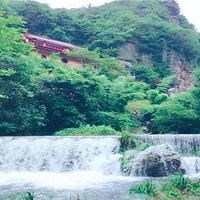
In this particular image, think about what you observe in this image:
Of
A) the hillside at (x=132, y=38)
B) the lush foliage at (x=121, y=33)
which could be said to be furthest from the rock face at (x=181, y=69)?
the lush foliage at (x=121, y=33)

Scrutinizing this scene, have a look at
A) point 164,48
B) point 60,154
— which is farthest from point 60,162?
point 164,48

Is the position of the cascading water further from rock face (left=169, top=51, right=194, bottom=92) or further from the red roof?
rock face (left=169, top=51, right=194, bottom=92)

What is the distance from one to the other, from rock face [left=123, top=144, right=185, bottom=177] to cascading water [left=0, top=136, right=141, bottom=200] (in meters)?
0.58

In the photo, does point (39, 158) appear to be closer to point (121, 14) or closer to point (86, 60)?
point (86, 60)

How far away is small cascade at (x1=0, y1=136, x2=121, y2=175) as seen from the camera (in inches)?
532

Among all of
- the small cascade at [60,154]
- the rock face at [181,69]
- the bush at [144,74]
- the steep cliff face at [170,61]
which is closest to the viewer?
the small cascade at [60,154]

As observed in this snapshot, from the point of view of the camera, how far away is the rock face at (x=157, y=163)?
434 inches

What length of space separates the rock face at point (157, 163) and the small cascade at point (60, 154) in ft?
5.11

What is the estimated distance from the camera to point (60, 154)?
1415 centimetres

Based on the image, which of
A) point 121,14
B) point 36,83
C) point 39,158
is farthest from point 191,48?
point 39,158

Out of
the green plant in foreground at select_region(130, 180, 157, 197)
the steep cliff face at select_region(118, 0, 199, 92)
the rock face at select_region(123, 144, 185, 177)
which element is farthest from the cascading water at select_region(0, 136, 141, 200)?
the steep cliff face at select_region(118, 0, 199, 92)

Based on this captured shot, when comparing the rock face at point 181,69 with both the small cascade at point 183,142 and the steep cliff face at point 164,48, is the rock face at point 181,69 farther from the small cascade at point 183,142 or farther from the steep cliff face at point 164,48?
the small cascade at point 183,142

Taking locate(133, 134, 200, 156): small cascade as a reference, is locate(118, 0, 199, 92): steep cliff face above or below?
above

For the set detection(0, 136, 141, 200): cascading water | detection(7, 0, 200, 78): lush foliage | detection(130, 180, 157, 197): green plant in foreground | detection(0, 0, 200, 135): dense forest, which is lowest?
detection(0, 136, 141, 200): cascading water
